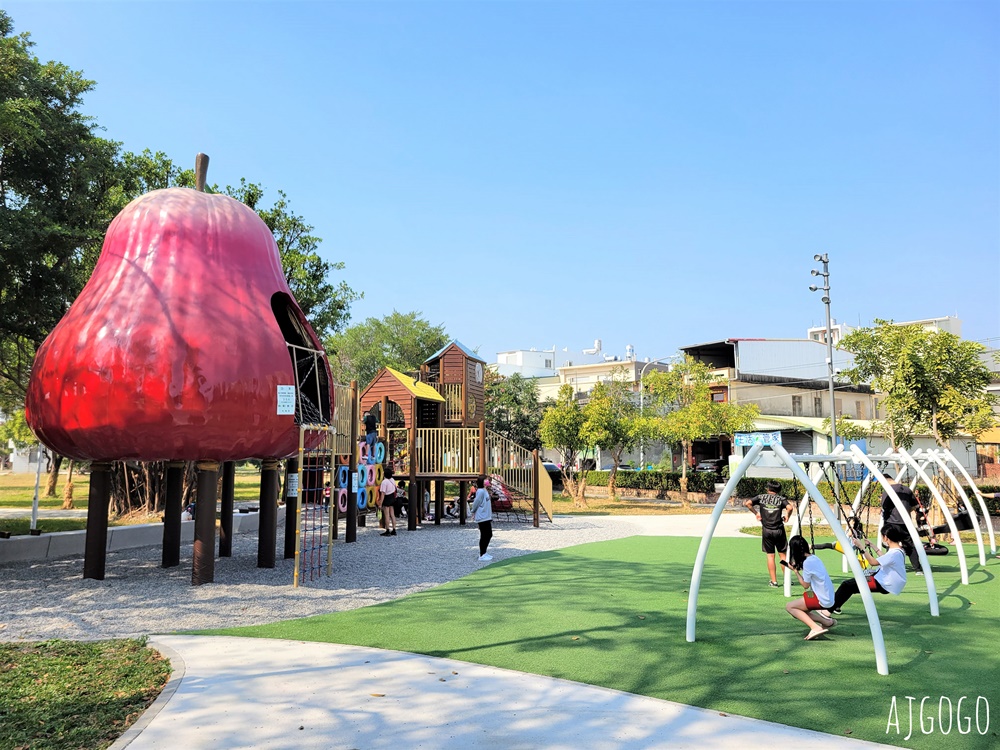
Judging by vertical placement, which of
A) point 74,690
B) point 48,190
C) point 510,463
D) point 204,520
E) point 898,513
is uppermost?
point 48,190

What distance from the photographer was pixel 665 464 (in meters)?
50.2

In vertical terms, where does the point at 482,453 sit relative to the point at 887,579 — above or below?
above

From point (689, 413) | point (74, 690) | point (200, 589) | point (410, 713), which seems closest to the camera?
point (410, 713)

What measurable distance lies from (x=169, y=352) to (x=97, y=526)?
12.5 ft

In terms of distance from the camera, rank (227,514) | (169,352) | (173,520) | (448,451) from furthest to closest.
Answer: (448,451), (227,514), (173,520), (169,352)

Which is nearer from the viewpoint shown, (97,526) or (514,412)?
(97,526)

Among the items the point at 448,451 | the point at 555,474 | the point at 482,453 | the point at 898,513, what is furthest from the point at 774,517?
the point at 555,474

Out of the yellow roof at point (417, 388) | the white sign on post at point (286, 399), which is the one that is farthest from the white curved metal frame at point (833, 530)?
the yellow roof at point (417, 388)

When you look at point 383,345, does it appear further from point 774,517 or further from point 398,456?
point 774,517

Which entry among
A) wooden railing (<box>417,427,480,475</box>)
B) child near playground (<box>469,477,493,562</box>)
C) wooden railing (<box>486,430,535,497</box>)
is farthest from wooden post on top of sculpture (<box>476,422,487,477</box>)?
child near playground (<box>469,477,493,562</box>)

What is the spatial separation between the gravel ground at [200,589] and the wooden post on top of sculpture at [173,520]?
0.31m

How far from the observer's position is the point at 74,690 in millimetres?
6414

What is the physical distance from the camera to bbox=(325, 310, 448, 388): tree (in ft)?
182

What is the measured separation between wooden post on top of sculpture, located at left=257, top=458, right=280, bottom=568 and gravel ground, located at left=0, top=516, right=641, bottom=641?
28 centimetres
